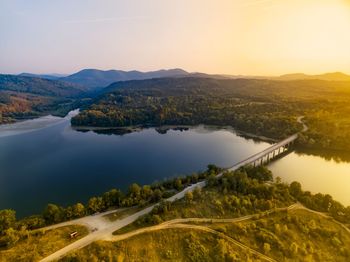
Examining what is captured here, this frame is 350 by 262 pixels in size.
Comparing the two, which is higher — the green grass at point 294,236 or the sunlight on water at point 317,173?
the green grass at point 294,236

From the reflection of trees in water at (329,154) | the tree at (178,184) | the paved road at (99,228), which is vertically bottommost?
the reflection of trees in water at (329,154)

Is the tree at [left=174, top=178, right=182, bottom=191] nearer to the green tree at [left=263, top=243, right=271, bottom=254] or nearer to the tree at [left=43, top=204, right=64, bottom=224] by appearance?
the green tree at [left=263, top=243, right=271, bottom=254]

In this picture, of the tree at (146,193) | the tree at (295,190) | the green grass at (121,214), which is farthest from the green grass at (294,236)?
the green grass at (121,214)

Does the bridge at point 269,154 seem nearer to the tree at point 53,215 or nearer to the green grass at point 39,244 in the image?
the tree at point 53,215

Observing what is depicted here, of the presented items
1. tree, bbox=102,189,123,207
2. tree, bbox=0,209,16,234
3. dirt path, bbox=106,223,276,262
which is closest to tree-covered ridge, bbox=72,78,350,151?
dirt path, bbox=106,223,276,262

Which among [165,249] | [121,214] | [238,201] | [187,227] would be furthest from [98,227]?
[238,201]

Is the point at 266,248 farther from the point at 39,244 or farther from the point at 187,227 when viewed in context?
the point at 39,244

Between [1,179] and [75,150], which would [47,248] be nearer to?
[1,179]
